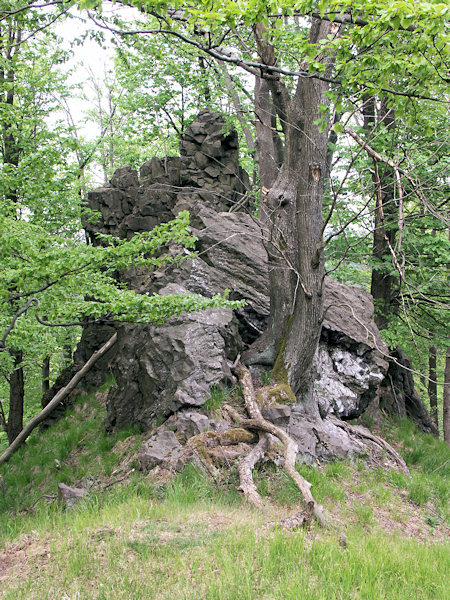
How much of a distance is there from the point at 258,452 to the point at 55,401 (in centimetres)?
752

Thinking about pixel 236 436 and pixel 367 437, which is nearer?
pixel 236 436

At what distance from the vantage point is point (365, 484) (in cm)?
723

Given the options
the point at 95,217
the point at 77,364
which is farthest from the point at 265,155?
the point at 77,364

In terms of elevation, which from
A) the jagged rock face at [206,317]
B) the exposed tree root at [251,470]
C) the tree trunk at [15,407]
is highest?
the jagged rock face at [206,317]

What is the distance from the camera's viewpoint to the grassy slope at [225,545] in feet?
11.9

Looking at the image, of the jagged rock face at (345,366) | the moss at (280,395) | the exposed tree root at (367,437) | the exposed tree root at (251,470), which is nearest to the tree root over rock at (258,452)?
the exposed tree root at (251,470)

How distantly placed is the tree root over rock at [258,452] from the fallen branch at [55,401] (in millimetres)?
5211

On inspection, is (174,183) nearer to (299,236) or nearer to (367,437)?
(299,236)

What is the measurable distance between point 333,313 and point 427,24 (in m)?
6.65

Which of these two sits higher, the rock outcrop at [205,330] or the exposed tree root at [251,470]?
the rock outcrop at [205,330]

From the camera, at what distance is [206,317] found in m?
8.97

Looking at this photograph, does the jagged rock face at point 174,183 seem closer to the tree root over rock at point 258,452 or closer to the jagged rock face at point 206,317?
the jagged rock face at point 206,317

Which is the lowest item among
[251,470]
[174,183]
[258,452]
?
[251,470]

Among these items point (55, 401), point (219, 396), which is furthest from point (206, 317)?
point (55, 401)
